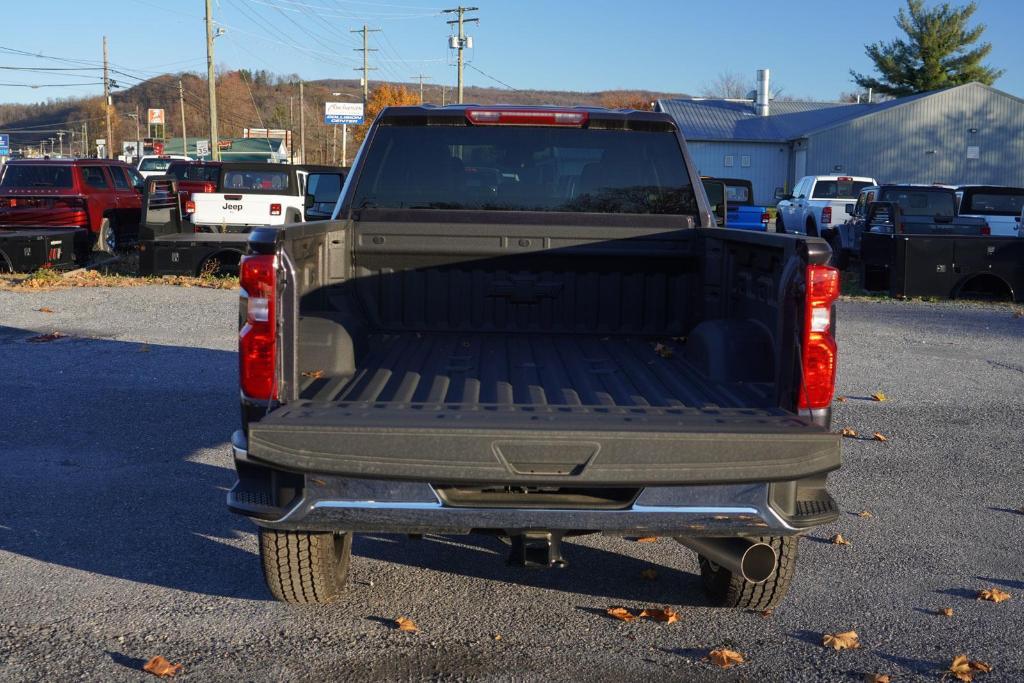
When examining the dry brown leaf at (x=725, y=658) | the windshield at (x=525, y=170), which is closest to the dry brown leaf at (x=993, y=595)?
the dry brown leaf at (x=725, y=658)

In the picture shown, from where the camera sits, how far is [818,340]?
3742 millimetres

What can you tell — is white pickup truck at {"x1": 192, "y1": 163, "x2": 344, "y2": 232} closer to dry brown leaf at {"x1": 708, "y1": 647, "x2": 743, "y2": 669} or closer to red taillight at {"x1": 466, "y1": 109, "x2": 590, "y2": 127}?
red taillight at {"x1": 466, "y1": 109, "x2": 590, "y2": 127}

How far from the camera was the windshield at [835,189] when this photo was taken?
26.1 m

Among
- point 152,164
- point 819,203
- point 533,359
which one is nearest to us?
point 533,359

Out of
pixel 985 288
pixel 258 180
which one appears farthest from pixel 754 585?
pixel 258 180

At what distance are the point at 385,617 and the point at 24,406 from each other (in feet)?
16.4

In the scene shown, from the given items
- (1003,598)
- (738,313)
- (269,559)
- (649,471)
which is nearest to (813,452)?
(649,471)

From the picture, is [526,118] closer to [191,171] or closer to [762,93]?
[191,171]

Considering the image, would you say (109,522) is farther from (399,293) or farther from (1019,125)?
(1019,125)

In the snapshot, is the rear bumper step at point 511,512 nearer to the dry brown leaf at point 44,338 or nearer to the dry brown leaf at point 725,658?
the dry brown leaf at point 725,658

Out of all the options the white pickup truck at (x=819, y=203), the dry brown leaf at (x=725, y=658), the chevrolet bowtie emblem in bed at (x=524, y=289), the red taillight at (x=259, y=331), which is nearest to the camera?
the red taillight at (x=259, y=331)

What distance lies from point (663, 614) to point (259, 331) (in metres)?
2.01

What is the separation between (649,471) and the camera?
3520 mm

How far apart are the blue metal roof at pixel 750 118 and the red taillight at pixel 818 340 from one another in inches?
1972
